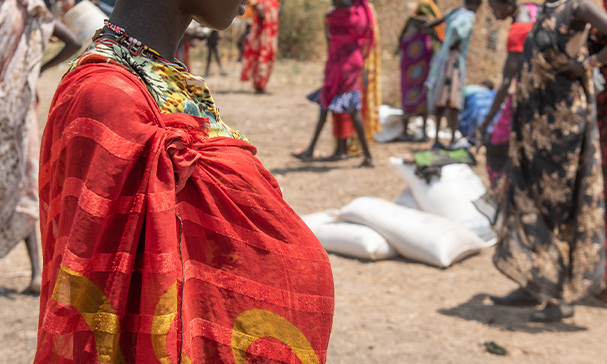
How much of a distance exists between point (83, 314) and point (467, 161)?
412 centimetres

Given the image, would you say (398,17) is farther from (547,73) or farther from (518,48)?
(547,73)

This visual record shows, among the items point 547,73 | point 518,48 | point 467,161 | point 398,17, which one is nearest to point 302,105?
point 398,17

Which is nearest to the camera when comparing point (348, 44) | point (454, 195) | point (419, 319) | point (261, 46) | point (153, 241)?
point (153, 241)

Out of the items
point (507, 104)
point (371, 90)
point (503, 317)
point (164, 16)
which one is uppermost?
point (164, 16)

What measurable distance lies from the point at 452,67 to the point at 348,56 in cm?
132

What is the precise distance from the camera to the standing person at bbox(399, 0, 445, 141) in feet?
24.7

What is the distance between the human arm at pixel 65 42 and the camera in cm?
325

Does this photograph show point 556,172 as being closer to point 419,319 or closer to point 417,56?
point 419,319

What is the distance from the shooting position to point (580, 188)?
3.20 m

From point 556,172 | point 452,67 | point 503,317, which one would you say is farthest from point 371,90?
point 503,317

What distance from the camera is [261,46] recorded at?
1083cm

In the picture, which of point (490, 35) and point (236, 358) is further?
point (490, 35)

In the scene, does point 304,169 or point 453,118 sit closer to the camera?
point 304,169

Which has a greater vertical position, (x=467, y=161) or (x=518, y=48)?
(x=518, y=48)
